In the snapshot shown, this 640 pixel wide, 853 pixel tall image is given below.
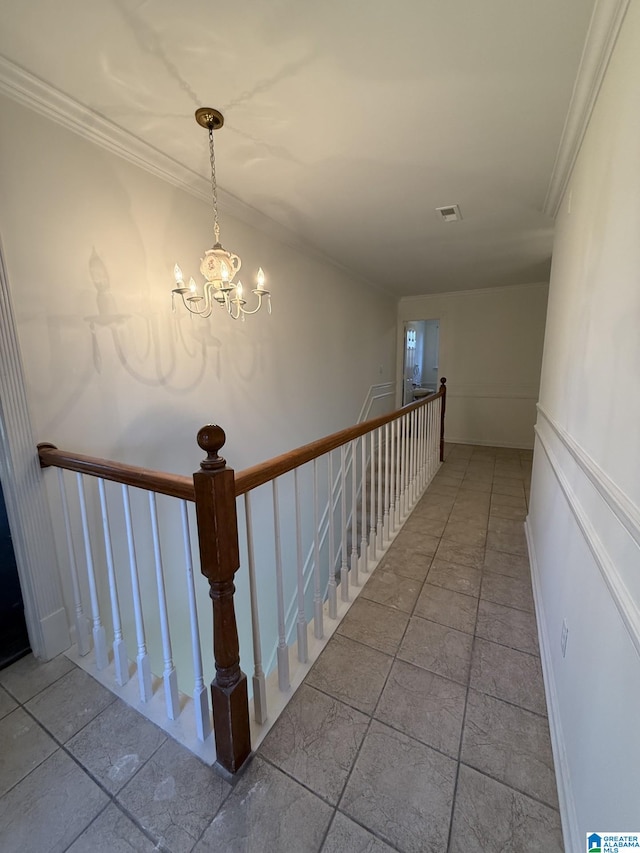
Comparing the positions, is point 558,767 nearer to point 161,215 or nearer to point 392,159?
point 392,159

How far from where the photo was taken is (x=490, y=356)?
215 inches

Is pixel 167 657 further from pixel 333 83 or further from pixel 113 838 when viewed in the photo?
pixel 333 83

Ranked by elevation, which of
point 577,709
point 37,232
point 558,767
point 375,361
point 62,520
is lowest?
point 558,767

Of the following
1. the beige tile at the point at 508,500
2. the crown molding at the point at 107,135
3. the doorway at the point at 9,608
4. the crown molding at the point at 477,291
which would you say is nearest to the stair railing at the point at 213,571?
the doorway at the point at 9,608

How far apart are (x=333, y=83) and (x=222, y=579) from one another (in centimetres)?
195

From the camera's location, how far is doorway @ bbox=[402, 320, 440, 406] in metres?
6.35

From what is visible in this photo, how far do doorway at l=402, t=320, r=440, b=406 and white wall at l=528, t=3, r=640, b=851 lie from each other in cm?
471

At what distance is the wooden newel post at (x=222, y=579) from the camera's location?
0.94 metres

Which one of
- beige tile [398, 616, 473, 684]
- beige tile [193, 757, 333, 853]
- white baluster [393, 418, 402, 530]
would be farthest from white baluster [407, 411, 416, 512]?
beige tile [193, 757, 333, 853]

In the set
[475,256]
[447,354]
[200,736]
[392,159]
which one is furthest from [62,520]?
[447,354]

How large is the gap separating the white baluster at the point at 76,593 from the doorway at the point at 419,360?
550cm

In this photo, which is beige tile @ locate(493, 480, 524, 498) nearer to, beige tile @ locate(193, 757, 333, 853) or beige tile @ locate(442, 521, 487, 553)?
beige tile @ locate(442, 521, 487, 553)

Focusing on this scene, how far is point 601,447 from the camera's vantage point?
1.02 metres

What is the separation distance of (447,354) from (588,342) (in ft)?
15.3
